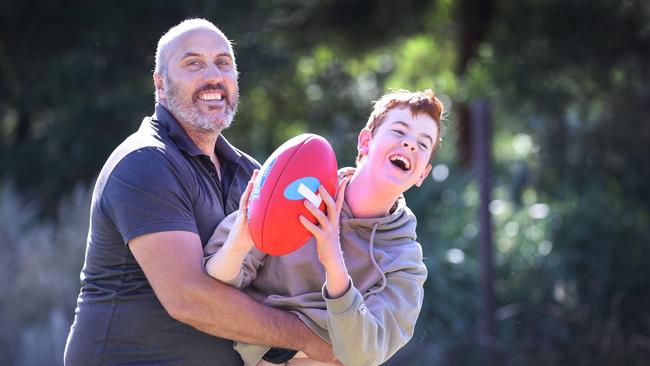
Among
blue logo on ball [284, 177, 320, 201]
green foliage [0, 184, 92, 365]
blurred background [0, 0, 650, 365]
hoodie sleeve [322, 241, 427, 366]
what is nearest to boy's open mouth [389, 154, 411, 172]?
hoodie sleeve [322, 241, 427, 366]

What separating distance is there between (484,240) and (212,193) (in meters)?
4.23

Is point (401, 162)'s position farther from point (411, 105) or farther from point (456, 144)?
point (456, 144)

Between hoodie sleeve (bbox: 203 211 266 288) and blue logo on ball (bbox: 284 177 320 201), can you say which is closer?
blue logo on ball (bbox: 284 177 320 201)

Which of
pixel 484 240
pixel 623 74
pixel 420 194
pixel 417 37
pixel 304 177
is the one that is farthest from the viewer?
pixel 417 37

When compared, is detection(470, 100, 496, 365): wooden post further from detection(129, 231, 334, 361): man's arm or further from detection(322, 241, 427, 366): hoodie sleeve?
detection(129, 231, 334, 361): man's arm

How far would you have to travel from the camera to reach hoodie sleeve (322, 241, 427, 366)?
2.72m

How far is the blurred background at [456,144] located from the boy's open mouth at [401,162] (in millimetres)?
4101

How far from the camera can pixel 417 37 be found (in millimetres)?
11930

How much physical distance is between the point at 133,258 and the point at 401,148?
0.85 m

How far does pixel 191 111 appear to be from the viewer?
3.26m

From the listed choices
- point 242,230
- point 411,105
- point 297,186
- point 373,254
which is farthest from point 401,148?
point 242,230

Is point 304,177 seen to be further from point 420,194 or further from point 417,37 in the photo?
point 417,37

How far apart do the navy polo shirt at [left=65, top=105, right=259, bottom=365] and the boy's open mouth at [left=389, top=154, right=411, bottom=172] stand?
22.3 inches

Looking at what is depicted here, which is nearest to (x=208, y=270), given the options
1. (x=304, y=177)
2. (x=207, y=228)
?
(x=207, y=228)
